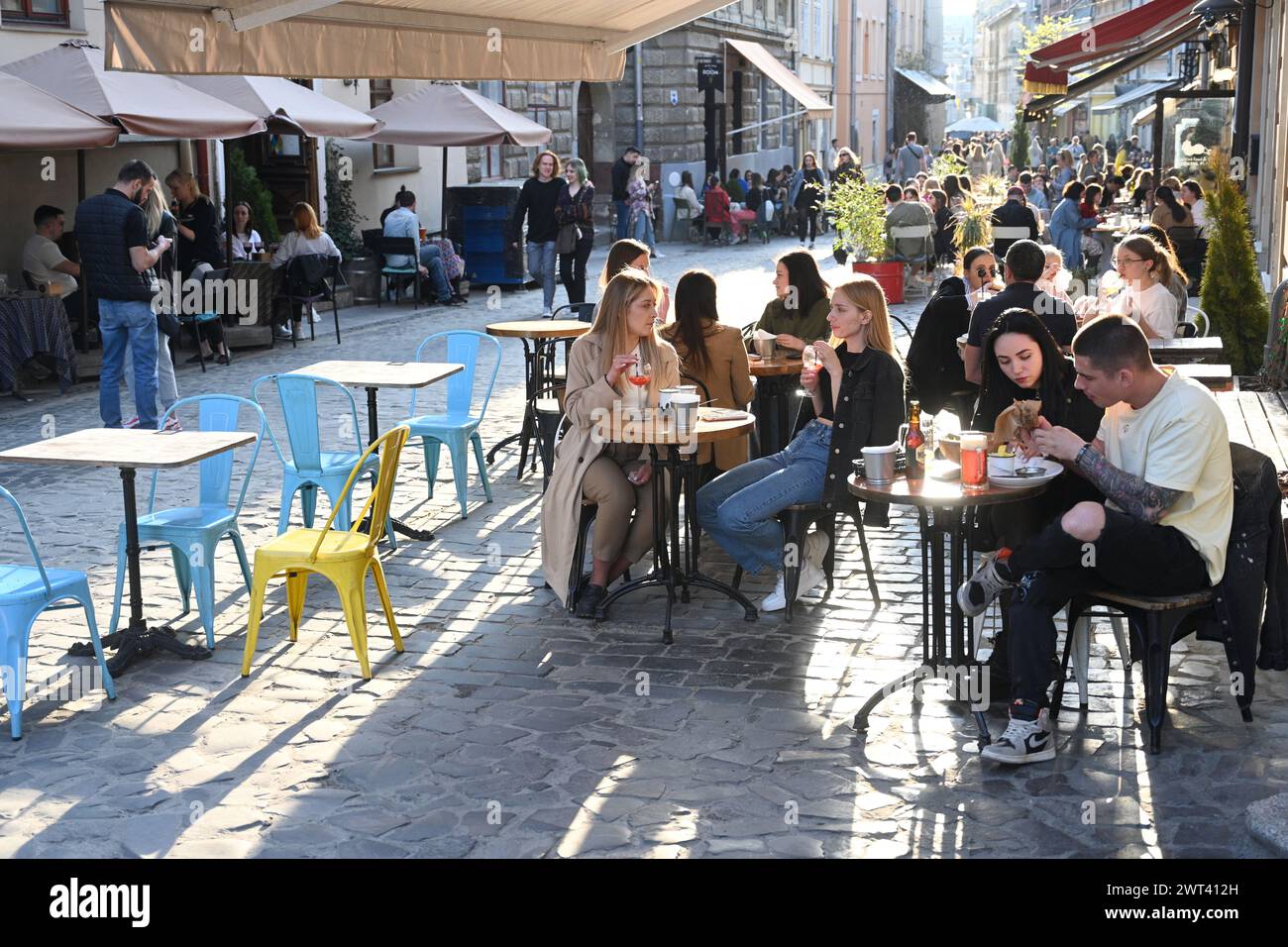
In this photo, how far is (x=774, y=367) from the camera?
8.16 meters

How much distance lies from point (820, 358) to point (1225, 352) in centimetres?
676

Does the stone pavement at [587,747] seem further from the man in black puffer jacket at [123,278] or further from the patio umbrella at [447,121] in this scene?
the patio umbrella at [447,121]

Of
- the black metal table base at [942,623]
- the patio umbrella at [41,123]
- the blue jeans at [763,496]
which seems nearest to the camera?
the black metal table base at [942,623]

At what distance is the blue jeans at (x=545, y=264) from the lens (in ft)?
56.1

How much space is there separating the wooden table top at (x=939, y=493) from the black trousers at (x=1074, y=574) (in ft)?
0.54

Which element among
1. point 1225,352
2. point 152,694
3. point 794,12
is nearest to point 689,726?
point 152,694

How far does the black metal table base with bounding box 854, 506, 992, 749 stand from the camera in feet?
17.5

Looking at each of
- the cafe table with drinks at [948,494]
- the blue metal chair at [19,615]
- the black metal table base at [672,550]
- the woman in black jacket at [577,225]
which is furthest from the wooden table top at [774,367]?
the woman in black jacket at [577,225]

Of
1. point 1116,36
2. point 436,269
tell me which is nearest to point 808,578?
point 436,269

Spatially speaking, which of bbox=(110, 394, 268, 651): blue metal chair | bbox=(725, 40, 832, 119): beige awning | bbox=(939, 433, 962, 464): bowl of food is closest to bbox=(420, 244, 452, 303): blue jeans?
bbox=(110, 394, 268, 651): blue metal chair

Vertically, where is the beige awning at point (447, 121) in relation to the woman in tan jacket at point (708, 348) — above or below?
above

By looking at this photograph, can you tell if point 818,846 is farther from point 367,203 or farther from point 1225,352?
point 367,203

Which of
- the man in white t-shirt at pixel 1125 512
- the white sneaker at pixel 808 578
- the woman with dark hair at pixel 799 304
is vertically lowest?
the white sneaker at pixel 808 578

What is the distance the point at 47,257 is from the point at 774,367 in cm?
824
